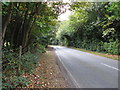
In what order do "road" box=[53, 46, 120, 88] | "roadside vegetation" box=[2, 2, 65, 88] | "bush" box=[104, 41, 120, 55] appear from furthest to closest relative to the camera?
"bush" box=[104, 41, 120, 55] < "roadside vegetation" box=[2, 2, 65, 88] < "road" box=[53, 46, 120, 88]

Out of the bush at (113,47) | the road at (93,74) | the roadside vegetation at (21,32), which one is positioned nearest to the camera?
the road at (93,74)

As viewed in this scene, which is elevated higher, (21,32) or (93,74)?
(21,32)

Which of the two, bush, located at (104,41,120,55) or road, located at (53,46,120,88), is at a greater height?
bush, located at (104,41,120,55)

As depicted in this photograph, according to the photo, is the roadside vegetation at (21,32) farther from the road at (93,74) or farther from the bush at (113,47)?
the bush at (113,47)

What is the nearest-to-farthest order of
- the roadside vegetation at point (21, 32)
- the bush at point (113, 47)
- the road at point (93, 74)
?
the road at point (93, 74) → the roadside vegetation at point (21, 32) → the bush at point (113, 47)

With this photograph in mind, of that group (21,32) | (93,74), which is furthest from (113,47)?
(21,32)

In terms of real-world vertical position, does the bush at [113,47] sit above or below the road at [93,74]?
above

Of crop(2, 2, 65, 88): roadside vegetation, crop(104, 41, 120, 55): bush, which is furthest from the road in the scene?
crop(104, 41, 120, 55): bush

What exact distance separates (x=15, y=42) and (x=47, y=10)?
3.45 meters

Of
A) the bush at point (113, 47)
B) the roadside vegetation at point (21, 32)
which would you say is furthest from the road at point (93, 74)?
the bush at point (113, 47)

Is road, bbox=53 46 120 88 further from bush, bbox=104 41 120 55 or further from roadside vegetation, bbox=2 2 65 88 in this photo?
bush, bbox=104 41 120 55

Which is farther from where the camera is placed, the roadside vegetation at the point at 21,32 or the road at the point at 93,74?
the roadside vegetation at the point at 21,32

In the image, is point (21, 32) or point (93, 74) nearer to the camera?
point (93, 74)

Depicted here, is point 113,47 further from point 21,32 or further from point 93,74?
point 21,32
